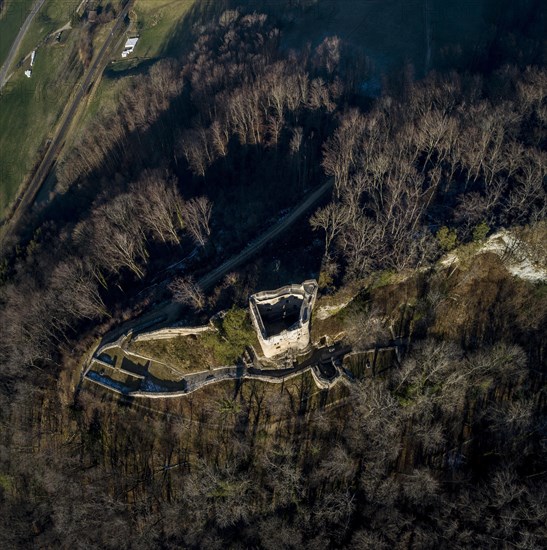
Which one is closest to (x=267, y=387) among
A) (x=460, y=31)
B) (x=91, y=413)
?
(x=91, y=413)

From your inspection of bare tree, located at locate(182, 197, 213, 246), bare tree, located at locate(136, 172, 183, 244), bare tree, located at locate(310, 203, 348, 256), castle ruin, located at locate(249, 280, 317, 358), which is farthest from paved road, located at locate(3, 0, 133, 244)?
bare tree, located at locate(310, 203, 348, 256)

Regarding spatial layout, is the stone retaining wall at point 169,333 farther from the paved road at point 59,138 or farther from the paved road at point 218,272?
the paved road at point 59,138

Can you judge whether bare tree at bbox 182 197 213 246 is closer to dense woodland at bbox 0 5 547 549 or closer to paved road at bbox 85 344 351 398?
dense woodland at bbox 0 5 547 549

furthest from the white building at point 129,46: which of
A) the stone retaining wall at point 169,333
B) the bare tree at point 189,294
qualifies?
the stone retaining wall at point 169,333

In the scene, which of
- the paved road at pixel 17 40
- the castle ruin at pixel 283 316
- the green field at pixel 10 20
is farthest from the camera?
the green field at pixel 10 20

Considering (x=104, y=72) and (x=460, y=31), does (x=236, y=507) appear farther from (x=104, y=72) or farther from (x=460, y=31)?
(x=104, y=72)
